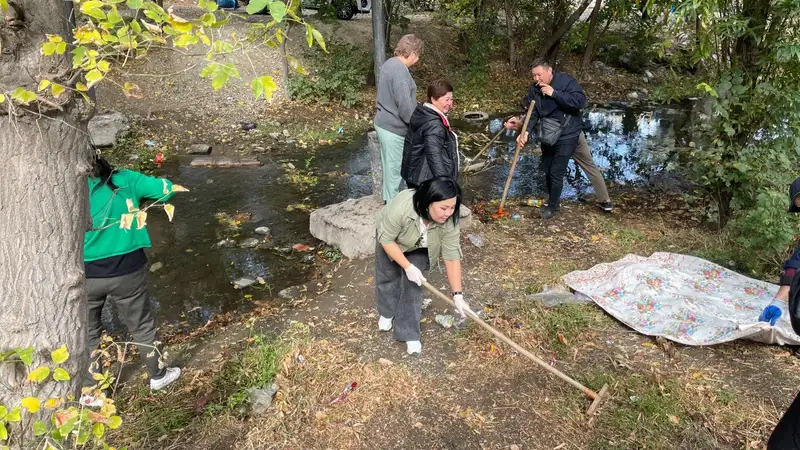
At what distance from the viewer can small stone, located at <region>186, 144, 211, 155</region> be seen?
28.5ft

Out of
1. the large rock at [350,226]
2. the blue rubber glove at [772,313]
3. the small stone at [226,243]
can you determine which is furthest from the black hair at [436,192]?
the small stone at [226,243]

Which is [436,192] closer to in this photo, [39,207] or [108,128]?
[39,207]

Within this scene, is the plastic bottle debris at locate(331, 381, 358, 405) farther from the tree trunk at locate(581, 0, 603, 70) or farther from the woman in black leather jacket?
the tree trunk at locate(581, 0, 603, 70)

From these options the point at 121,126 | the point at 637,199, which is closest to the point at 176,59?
the point at 121,126

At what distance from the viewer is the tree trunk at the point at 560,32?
12.1 meters

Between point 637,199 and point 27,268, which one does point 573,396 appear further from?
point 637,199

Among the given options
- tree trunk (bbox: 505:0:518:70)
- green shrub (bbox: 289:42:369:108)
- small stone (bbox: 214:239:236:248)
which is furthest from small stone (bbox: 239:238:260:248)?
tree trunk (bbox: 505:0:518:70)

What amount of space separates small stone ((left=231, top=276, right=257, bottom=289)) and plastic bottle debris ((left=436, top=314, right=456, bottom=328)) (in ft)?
6.70

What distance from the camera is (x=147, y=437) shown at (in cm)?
295

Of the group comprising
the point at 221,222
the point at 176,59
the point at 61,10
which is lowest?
the point at 221,222

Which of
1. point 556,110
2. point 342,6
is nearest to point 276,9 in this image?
point 556,110

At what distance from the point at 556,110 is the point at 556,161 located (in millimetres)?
542

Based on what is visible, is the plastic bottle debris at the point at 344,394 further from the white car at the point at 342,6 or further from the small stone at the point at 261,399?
the white car at the point at 342,6

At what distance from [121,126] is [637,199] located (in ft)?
27.1
